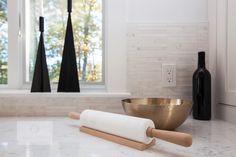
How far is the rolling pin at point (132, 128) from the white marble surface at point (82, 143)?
3 cm

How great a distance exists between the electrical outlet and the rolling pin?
500 millimetres

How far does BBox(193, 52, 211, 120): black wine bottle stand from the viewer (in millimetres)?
1034

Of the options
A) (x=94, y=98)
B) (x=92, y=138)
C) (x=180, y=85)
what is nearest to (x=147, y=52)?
(x=180, y=85)

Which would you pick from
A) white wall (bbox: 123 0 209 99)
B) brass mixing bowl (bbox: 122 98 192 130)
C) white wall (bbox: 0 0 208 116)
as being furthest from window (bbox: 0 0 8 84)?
brass mixing bowl (bbox: 122 98 192 130)

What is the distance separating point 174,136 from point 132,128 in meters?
0.12

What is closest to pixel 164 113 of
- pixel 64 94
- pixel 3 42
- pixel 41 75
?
pixel 64 94

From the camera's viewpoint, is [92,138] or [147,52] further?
[147,52]

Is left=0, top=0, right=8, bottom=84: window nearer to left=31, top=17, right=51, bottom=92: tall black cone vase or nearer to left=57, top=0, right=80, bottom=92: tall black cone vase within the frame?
left=31, top=17, right=51, bottom=92: tall black cone vase

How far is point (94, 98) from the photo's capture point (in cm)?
113

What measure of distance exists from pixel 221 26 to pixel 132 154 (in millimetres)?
773

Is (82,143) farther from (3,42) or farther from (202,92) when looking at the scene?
(3,42)

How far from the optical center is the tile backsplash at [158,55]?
3.81ft

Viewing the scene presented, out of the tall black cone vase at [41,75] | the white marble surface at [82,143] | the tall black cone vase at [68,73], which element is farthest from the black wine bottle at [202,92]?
the tall black cone vase at [41,75]

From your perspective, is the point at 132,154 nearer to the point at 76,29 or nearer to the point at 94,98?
the point at 94,98
